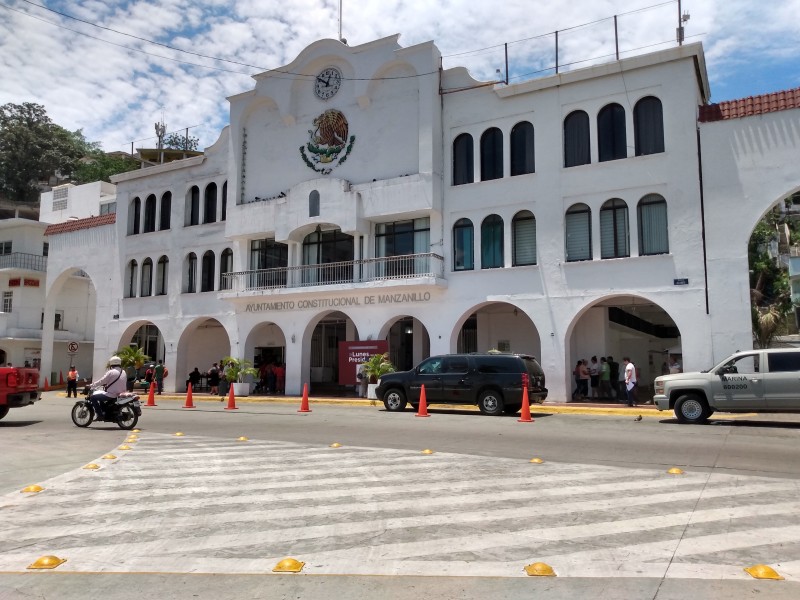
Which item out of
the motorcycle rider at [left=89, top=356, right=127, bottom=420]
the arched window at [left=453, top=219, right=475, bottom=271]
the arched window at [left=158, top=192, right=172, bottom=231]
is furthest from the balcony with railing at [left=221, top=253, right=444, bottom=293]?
the motorcycle rider at [left=89, top=356, right=127, bottom=420]

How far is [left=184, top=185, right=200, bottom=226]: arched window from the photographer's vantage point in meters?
33.9

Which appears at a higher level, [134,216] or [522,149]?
[522,149]

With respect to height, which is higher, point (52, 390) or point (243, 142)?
point (243, 142)

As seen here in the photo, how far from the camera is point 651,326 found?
33.7 meters

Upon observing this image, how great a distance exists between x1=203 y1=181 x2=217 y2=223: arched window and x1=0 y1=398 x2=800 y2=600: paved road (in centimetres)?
2240

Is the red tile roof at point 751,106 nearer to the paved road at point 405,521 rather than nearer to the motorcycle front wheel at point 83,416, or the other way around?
the paved road at point 405,521

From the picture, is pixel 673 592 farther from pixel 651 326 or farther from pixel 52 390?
pixel 52 390

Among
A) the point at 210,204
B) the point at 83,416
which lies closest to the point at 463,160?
the point at 210,204

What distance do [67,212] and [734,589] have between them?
4944 centimetres

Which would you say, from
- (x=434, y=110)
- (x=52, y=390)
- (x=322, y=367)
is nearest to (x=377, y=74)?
(x=434, y=110)

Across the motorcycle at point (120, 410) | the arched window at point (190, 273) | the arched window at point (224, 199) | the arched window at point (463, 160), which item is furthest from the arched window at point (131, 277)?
the motorcycle at point (120, 410)

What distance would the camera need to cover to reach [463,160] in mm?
26828

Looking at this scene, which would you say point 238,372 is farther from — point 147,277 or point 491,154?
point 491,154

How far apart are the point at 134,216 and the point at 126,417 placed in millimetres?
23771
